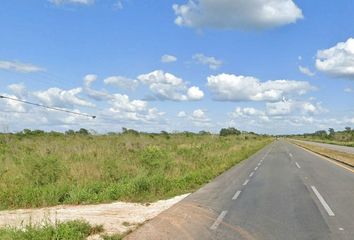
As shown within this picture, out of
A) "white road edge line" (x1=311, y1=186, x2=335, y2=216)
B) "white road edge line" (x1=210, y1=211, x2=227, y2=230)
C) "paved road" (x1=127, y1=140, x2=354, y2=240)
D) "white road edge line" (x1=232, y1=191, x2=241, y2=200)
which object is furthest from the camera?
"white road edge line" (x1=232, y1=191, x2=241, y2=200)

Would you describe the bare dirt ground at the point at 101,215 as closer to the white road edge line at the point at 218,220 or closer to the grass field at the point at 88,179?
the grass field at the point at 88,179

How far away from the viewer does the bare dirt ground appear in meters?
10.1

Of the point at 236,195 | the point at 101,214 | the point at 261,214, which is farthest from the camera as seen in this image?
the point at 236,195

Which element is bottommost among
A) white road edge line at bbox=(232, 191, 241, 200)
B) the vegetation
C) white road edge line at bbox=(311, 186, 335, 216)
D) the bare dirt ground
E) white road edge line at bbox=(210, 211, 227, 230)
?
the bare dirt ground

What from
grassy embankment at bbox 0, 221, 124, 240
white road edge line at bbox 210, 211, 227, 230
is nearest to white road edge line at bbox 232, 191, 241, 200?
white road edge line at bbox 210, 211, 227, 230

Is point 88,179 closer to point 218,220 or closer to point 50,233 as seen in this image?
point 218,220

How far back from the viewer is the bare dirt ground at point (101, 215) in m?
10.1

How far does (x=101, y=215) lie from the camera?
11.2 m

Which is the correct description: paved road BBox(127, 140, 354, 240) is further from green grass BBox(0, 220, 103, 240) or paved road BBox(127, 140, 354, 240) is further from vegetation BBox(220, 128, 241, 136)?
vegetation BBox(220, 128, 241, 136)

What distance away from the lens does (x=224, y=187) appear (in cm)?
1742

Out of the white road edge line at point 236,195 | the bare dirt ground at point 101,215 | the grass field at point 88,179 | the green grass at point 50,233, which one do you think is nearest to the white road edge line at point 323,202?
the white road edge line at point 236,195

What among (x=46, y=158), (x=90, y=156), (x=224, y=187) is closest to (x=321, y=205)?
(x=224, y=187)

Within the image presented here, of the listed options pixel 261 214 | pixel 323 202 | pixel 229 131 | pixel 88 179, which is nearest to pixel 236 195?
pixel 323 202

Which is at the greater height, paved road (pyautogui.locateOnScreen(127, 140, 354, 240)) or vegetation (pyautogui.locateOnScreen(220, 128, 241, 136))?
vegetation (pyautogui.locateOnScreen(220, 128, 241, 136))
